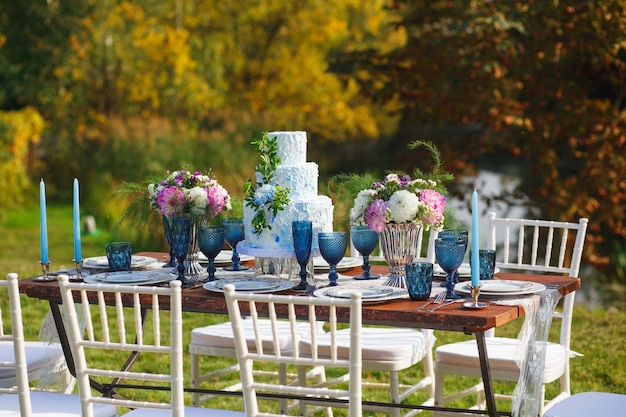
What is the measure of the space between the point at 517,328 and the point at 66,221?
6649mm

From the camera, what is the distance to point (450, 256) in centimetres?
302

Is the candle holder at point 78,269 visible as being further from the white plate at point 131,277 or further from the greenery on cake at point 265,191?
the greenery on cake at point 265,191

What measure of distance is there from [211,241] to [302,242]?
36 centimetres

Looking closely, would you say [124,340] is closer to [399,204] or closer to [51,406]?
[51,406]

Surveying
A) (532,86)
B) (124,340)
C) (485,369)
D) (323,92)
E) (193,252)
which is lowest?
(485,369)

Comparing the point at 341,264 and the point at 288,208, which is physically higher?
the point at 288,208

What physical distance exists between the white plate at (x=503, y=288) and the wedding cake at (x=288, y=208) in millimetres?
522

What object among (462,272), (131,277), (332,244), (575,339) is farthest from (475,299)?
(575,339)

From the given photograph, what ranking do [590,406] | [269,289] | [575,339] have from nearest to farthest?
[590,406] < [269,289] < [575,339]

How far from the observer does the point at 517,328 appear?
6141 mm

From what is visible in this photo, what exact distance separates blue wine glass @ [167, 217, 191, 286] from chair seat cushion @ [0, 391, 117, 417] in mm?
590

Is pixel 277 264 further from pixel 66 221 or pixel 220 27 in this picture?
pixel 220 27

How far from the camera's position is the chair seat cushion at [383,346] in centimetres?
353

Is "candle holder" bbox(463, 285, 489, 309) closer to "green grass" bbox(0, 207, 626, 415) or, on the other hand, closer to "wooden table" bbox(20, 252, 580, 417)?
"wooden table" bbox(20, 252, 580, 417)
